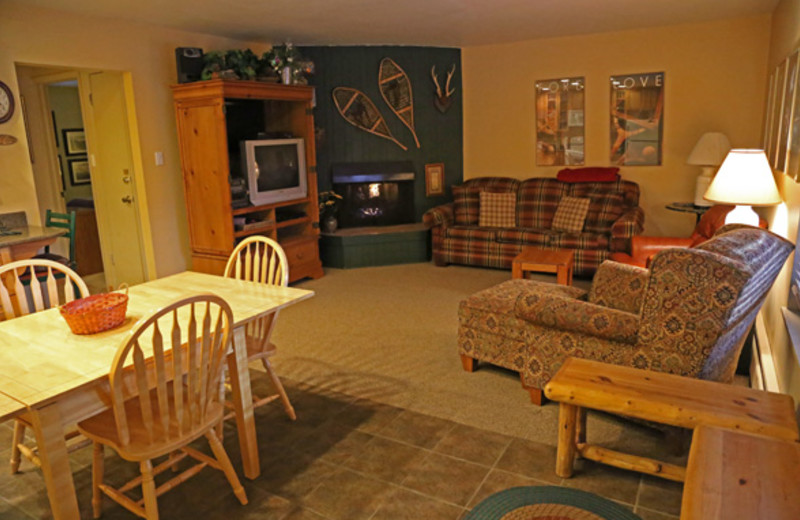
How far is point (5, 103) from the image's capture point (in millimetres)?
3973

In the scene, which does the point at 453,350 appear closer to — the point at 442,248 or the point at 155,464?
the point at 155,464

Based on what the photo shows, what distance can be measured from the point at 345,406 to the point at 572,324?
126 centimetres

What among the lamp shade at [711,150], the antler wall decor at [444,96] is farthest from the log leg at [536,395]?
the antler wall decor at [444,96]

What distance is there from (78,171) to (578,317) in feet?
22.2

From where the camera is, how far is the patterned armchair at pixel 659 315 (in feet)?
6.98

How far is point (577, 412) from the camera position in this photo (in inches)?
89.2

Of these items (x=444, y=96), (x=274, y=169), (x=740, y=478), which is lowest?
(x=740, y=478)

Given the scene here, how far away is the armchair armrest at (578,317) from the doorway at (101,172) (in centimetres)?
372

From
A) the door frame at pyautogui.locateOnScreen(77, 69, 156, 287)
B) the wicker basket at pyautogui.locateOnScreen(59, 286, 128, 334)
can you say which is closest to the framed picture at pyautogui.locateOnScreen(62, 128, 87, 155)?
the door frame at pyautogui.locateOnScreen(77, 69, 156, 287)

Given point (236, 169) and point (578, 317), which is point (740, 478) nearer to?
point (578, 317)

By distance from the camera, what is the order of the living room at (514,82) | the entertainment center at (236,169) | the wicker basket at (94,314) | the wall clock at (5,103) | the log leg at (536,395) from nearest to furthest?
the wicker basket at (94,314) < the log leg at (536,395) < the wall clock at (5,103) < the living room at (514,82) < the entertainment center at (236,169)

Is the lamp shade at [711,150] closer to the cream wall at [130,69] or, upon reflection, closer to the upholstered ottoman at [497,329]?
the upholstered ottoman at [497,329]

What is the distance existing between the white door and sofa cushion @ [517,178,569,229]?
381 cm

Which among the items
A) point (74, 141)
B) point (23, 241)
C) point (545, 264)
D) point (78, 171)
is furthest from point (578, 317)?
point (74, 141)
